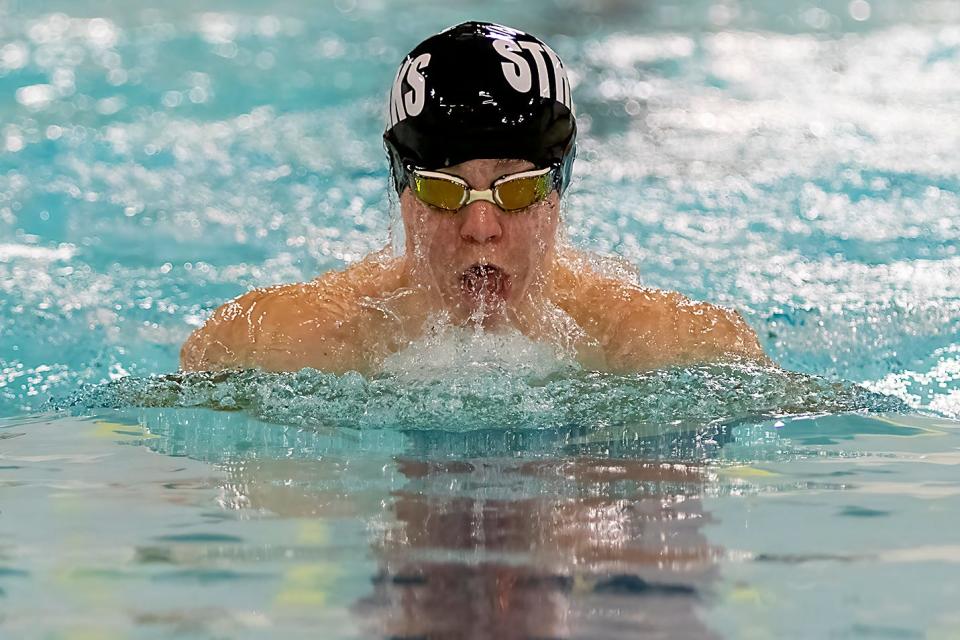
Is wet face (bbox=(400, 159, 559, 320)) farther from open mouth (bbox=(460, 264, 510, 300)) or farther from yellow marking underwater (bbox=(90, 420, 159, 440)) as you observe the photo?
yellow marking underwater (bbox=(90, 420, 159, 440))

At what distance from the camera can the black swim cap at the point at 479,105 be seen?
2994 mm

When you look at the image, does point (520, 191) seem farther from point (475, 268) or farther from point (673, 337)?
point (673, 337)

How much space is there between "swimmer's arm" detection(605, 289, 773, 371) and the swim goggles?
0.44m

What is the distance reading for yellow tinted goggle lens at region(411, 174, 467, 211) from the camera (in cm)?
295

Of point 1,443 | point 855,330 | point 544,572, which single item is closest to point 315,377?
point 1,443

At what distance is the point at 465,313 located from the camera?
3.09 meters

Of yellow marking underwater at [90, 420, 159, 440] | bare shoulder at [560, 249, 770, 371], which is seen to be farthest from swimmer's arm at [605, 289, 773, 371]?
yellow marking underwater at [90, 420, 159, 440]

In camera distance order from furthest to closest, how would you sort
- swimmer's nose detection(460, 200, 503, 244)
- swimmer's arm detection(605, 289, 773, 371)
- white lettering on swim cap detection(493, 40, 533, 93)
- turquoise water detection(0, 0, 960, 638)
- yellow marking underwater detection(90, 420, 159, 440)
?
swimmer's arm detection(605, 289, 773, 371) → white lettering on swim cap detection(493, 40, 533, 93) → swimmer's nose detection(460, 200, 503, 244) → yellow marking underwater detection(90, 420, 159, 440) → turquoise water detection(0, 0, 960, 638)

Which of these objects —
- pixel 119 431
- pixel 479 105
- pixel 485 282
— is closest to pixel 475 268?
pixel 485 282

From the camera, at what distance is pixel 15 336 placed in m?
4.46

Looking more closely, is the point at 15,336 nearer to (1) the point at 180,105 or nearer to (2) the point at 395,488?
(2) the point at 395,488

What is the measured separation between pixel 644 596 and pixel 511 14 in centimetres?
984

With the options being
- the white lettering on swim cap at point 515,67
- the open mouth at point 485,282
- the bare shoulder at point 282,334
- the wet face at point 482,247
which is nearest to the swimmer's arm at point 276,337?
the bare shoulder at point 282,334

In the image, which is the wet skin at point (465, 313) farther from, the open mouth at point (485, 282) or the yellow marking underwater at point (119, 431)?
the yellow marking underwater at point (119, 431)
